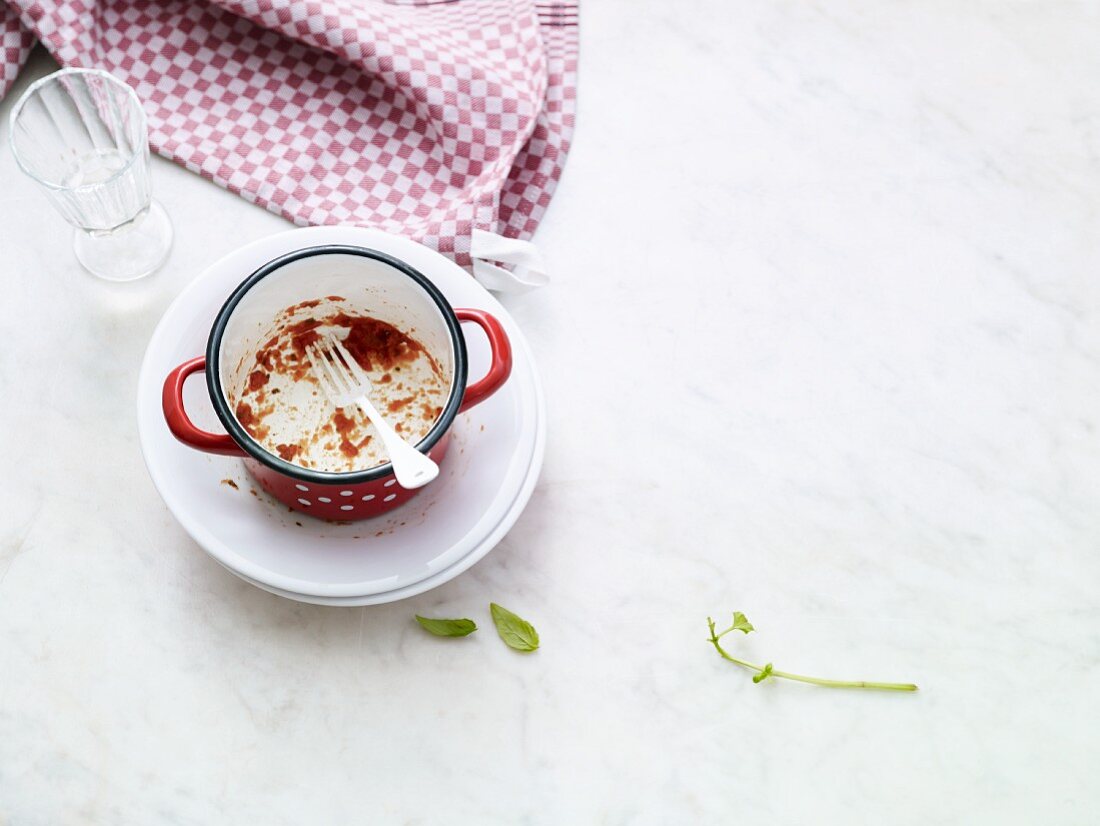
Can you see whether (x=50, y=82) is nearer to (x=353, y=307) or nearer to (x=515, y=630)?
(x=353, y=307)

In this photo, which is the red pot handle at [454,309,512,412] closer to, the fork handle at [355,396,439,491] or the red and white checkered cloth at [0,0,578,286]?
the fork handle at [355,396,439,491]

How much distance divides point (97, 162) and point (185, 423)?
39 centimetres

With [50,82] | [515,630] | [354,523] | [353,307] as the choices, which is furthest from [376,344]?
[50,82]

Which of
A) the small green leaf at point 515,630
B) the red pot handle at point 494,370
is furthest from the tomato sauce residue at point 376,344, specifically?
the small green leaf at point 515,630

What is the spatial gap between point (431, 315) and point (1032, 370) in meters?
0.58

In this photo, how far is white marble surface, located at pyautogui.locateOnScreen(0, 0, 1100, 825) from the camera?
0.82 meters

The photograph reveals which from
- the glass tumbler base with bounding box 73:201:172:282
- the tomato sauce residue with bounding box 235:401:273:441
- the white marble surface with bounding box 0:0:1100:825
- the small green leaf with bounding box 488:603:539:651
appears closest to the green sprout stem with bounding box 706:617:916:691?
the white marble surface with bounding box 0:0:1100:825

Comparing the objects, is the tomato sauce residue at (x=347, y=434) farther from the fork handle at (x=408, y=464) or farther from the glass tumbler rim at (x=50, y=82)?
the glass tumbler rim at (x=50, y=82)

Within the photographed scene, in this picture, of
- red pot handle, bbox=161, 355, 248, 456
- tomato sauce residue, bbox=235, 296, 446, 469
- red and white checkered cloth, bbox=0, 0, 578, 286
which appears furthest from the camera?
red and white checkered cloth, bbox=0, 0, 578, 286

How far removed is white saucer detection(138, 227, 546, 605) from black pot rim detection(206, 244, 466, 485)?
76 millimetres

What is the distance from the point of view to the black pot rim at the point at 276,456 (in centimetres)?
66

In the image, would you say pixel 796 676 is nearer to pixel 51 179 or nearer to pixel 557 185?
pixel 557 185

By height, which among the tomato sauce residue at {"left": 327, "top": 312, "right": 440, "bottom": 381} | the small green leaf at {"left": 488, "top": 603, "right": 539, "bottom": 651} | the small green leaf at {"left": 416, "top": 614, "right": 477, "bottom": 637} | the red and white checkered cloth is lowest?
the small green leaf at {"left": 416, "top": 614, "right": 477, "bottom": 637}

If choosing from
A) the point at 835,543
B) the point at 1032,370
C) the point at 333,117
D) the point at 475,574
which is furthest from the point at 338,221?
the point at 1032,370
